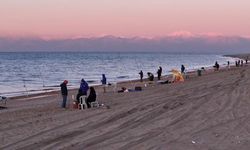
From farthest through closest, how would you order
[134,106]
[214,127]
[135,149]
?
[134,106] → [214,127] → [135,149]

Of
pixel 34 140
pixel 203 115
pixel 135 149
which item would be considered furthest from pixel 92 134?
pixel 203 115

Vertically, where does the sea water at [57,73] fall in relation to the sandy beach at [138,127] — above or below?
below

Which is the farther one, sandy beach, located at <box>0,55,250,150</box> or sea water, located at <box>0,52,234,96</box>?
sea water, located at <box>0,52,234,96</box>

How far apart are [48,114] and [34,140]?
20.8 feet

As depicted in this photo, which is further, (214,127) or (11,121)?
(11,121)

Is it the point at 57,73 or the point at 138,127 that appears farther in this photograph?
the point at 57,73

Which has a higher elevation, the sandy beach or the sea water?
the sandy beach

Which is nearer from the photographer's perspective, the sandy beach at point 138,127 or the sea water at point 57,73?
the sandy beach at point 138,127

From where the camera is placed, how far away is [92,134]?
13781 mm

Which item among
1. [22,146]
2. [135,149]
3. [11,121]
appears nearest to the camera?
[135,149]

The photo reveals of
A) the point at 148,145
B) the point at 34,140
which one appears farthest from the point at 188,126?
the point at 34,140

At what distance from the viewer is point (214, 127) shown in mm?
14695

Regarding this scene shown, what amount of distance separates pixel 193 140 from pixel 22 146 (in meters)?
4.28

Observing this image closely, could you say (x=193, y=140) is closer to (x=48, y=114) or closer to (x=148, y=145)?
(x=148, y=145)
